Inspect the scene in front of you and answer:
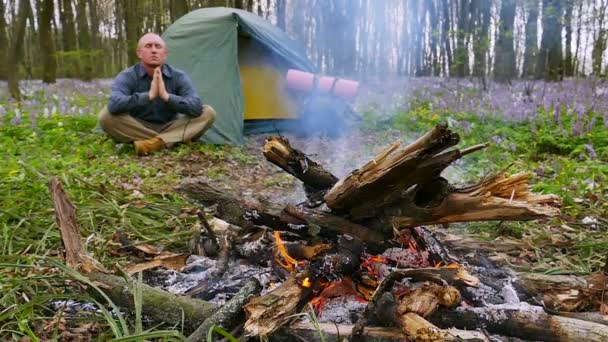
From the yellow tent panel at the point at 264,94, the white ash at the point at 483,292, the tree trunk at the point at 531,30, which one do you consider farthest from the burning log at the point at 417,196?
the tree trunk at the point at 531,30

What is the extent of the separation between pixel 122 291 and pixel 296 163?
2.61 ft

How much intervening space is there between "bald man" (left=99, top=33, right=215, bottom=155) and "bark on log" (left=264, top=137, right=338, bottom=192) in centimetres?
415

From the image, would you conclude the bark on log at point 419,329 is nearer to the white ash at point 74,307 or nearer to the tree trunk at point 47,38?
the white ash at point 74,307

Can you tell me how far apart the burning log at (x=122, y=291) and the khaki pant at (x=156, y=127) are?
164 inches

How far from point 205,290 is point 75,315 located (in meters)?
0.47

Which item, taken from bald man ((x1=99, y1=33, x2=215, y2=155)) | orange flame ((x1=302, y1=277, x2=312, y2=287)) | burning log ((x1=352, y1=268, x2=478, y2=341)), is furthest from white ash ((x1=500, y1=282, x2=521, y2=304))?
bald man ((x1=99, y1=33, x2=215, y2=155))

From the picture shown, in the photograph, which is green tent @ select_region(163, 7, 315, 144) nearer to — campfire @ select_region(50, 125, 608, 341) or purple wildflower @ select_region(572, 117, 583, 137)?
purple wildflower @ select_region(572, 117, 583, 137)

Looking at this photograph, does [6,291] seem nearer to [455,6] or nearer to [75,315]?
[75,315]

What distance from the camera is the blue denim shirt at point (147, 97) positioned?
227 inches

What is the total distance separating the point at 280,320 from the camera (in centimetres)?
143

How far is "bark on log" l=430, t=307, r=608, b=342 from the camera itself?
1.44 metres

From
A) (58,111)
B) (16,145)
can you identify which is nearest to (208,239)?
(16,145)

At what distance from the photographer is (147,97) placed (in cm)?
574

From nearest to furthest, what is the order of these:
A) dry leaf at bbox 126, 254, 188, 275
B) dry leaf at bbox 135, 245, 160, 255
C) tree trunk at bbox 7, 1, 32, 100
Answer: dry leaf at bbox 126, 254, 188, 275 < dry leaf at bbox 135, 245, 160, 255 < tree trunk at bbox 7, 1, 32, 100
